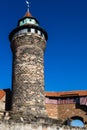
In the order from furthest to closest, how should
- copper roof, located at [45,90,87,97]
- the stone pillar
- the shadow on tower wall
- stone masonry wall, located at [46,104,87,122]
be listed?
copper roof, located at [45,90,87,97], stone masonry wall, located at [46,104,87,122], the shadow on tower wall, the stone pillar

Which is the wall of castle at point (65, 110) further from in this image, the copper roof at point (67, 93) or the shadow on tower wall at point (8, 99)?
the shadow on tower wall at point (8, 99)

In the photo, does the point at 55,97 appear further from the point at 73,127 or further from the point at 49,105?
the point at 73,127

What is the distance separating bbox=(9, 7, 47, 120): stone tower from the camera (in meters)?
27.0

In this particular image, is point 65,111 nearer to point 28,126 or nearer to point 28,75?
point 28,75

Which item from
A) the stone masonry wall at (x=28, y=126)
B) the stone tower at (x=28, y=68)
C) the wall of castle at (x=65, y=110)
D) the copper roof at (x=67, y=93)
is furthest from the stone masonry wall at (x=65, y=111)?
the stone masonry wall at (x=28, y=126)

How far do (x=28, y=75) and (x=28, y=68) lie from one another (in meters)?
0.73

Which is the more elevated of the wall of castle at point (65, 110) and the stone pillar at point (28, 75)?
the stone pillar at point (28, 75)

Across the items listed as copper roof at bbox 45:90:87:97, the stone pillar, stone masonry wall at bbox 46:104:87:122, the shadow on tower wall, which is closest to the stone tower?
the stone pillar

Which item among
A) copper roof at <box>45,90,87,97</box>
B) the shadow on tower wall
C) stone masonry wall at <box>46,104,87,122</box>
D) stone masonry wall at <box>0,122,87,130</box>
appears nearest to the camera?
stone masonry wall at <box>0,122,87,130</box>

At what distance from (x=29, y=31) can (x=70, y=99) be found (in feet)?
31.8

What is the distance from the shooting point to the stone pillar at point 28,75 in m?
26.9

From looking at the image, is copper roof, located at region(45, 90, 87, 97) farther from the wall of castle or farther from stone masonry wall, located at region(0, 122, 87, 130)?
stone masonry wall, located at region(0, 122, 87, 130)

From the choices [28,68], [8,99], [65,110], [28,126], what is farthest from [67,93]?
[28,126]

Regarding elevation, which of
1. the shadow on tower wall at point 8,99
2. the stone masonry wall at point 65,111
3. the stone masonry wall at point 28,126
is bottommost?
the stone masonry wall at point 28,126
